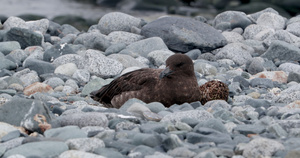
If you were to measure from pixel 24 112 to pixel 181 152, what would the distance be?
5.22 ft

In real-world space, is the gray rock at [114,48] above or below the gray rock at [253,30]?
above

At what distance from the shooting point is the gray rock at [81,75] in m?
8.02

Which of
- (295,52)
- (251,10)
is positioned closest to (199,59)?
(295,52)

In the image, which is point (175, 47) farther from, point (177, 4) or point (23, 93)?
point (177, 4)

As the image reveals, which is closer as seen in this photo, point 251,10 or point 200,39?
point 200,39

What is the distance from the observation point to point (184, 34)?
10117 mm

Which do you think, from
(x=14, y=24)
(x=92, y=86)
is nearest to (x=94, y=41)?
(x=14, y=24)

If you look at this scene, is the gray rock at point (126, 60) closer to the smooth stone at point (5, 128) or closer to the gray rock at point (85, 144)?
the smooth stone at point (5, 128)

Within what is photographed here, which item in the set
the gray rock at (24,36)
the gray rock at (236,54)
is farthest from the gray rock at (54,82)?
the gray rock at (236,54)

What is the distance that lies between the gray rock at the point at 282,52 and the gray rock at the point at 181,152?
604cm

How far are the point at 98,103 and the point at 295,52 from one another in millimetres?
4389

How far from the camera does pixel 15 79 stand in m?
7.63

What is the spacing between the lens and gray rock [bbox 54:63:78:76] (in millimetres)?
8312

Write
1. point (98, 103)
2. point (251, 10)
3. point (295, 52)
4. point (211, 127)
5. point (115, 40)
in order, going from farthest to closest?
1. point (251, 10)
2. point (115, 40)
3. point (295, 52)
4. point (98, 103)
5. point (211, 127)
